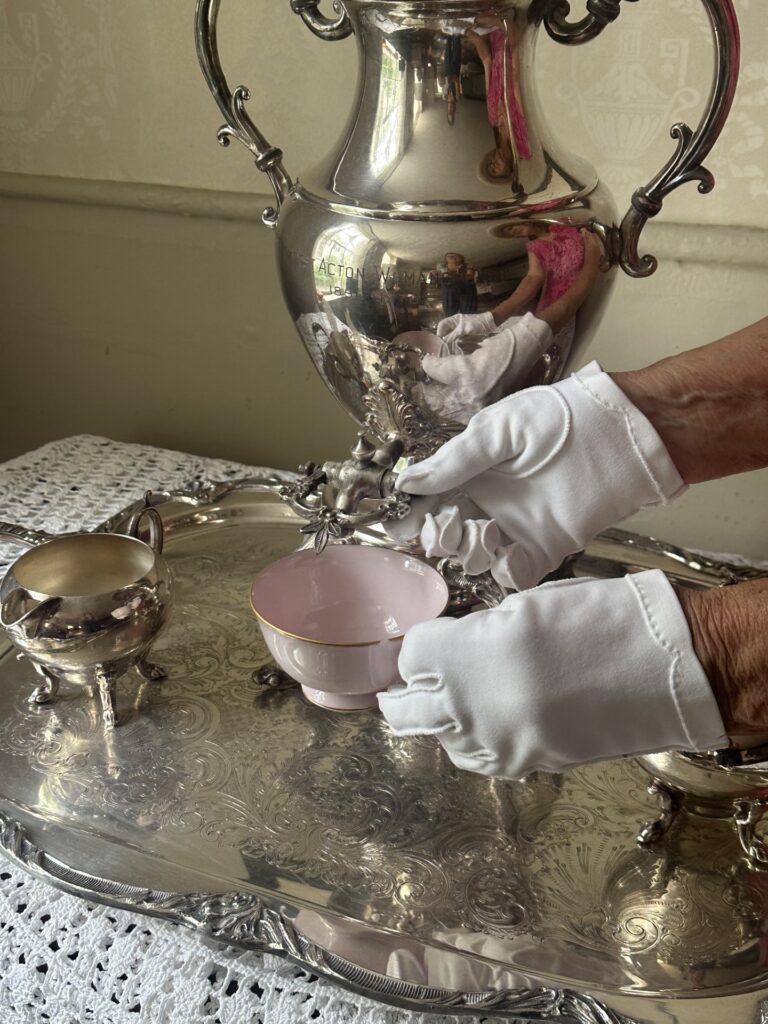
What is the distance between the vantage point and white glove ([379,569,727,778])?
0.45 meters

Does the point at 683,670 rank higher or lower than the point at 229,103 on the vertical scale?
lower

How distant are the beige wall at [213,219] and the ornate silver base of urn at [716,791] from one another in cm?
50

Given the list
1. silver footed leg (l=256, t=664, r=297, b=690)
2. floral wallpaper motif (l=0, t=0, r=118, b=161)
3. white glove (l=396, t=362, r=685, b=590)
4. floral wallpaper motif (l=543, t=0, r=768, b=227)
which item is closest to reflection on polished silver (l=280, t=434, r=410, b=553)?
white glove (l=396, t=362, r=685, b=590)

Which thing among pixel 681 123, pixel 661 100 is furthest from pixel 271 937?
pixel 661 100

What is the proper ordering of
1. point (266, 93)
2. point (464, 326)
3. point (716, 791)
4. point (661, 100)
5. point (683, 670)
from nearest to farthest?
point (683, 670) → point (716, 791) → point (464, 326) → point (661, 100) → point (266, 93)

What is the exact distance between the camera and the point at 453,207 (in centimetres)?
65

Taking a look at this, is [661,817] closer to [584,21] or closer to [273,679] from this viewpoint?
[273,679]

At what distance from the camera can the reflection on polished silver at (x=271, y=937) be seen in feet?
1.54

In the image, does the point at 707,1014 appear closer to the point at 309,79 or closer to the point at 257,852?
the point at 257,852

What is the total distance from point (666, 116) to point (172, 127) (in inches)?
18.9

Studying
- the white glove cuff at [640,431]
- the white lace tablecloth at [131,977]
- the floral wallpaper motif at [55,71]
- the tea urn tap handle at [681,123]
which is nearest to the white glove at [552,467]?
the white glove cuff at [640,431]

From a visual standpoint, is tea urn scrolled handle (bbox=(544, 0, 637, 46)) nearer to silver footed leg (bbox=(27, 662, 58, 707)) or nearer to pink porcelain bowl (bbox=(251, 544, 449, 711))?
pink porcelain bowl (bbox=(251, 544, 449, 711))

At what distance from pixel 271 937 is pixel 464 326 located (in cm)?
37

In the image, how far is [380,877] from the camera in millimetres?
541
